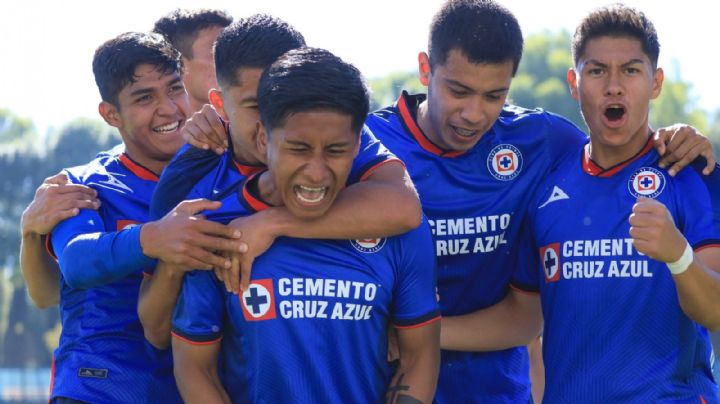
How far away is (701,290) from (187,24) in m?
3.78

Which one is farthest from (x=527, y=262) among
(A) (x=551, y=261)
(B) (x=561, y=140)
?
(B) (x=561, y=140)

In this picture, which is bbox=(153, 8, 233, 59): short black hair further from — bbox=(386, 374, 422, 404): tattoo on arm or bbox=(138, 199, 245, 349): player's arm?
bbox=(386, 374, 422, 404): tattoo on arm

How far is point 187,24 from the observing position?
7617 mm

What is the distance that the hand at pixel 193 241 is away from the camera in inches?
195

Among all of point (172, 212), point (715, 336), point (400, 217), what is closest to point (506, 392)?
point (400, 217)

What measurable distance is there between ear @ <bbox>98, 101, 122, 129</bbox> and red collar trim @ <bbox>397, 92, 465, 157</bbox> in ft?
4.88

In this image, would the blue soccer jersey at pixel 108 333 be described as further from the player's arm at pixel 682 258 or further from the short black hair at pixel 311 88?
the player's arm at pixel 682 258

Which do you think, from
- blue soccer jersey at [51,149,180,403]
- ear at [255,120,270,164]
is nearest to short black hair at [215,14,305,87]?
ear at [255,120,270,164]

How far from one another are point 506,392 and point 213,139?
81.4 inches

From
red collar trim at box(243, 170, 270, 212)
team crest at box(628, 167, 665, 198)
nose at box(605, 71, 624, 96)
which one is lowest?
red collar trim at box(243, 170, 270, 212)

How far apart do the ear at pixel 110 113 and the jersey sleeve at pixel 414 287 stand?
6.77ft

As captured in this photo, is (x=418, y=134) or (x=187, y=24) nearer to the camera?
(x=418, y=134)

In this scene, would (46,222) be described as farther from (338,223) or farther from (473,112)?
(473,112)

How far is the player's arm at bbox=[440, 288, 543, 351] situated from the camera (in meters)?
6.13
